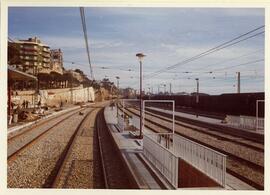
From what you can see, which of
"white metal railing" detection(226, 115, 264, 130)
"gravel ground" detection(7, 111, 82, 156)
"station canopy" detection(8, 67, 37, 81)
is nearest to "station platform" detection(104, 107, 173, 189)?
"gravel ground" detection(7, 111, 82, 156)

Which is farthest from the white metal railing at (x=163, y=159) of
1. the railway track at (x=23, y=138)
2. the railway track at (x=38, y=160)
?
the railway track at (x=23, y=138)

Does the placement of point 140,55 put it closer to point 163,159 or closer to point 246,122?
point 163,159

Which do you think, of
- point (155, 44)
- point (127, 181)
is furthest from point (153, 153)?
point (155, 44)

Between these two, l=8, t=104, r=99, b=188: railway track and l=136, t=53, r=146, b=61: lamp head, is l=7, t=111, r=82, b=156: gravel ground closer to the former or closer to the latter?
l=8, t=104, r=99, b=188: railway track

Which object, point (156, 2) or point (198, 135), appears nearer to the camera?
point (156, 2)

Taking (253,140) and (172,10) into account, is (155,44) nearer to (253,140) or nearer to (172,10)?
(172,10)

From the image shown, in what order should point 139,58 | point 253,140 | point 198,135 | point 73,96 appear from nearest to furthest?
point 139,58, point 253,140, point 198,135, point 73,96

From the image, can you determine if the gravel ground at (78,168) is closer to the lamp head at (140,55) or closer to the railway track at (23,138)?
the railway track at (23,138)
